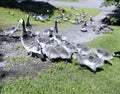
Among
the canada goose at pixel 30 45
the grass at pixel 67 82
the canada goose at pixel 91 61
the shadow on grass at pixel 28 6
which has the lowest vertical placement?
the shadow on grass at pixel 28 6

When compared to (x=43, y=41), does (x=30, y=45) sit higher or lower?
lower

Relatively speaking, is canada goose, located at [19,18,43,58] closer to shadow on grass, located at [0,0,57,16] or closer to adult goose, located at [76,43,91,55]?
adult goose, located at [76,43,91,55]

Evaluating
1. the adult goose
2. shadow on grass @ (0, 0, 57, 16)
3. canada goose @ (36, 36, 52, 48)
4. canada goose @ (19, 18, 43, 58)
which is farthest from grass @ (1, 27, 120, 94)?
shadow on grass @ (0, 0, 57, 16)

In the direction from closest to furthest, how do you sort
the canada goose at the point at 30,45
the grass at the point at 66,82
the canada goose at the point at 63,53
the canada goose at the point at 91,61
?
the grass at the point at 66,82
the canada goose at the point at 91,61
the canada goose at the point at 63,53
the canada goose at the point at 30,45

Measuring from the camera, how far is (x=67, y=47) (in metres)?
16.0

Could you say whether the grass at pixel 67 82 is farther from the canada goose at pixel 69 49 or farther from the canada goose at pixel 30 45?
the canada goose at pixel 30 45

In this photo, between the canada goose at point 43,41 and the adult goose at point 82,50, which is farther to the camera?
the adult goose at point 82,50

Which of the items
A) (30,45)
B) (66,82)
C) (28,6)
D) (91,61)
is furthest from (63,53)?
(28,6)

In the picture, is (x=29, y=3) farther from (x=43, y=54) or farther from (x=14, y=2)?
(x=43, y=54)

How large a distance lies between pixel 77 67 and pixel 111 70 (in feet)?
5.36

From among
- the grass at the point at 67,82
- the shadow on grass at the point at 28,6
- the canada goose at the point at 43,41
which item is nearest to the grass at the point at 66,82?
the grass at the point at 67,82

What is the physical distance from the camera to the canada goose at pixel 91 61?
14914mm

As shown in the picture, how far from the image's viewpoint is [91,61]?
14.9 meters

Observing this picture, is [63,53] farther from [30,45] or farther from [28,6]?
[28,6]
